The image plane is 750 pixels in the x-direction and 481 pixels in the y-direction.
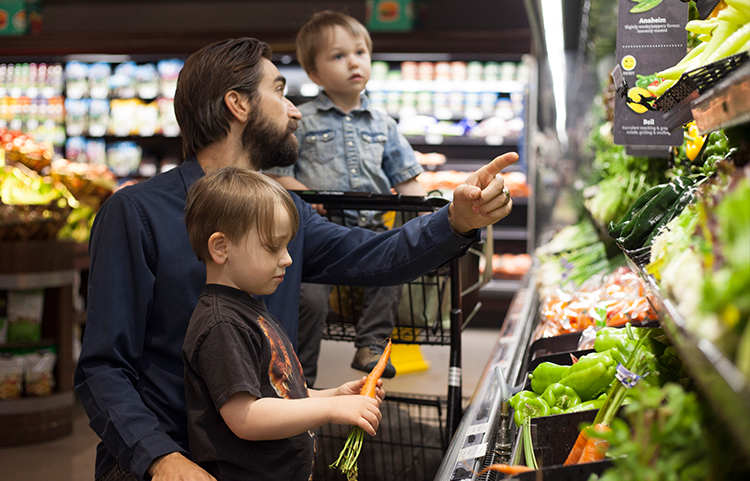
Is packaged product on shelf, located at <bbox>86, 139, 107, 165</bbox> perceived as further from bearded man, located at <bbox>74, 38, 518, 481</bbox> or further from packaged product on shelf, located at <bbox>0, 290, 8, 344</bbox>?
bearded man, located at <bbox>74, 38, 518, 481</bbox>

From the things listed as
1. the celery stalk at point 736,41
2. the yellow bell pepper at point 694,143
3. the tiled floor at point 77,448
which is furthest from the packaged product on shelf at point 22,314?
the celery stalk at point 736,41

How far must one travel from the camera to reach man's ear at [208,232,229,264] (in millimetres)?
1399

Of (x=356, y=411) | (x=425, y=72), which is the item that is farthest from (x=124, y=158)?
(x=356, y=411)

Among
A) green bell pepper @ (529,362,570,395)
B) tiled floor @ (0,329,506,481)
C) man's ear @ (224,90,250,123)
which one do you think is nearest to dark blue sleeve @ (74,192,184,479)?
man's ear @ (224,90,250,123)

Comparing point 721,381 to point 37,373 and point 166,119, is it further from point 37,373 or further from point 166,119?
point 166,119

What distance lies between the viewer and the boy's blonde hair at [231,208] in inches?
55.0

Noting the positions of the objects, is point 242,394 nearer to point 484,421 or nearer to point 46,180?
point 484,421

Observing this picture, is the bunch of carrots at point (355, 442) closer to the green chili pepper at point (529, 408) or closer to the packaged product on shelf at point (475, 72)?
the green chili pepper at point (529, 408)

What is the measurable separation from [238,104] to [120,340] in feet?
2.21

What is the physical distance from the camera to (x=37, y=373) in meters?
3.45

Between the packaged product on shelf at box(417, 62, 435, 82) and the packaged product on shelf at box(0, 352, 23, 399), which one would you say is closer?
the packaged product on shelf at box(0, 352, 23, 399)

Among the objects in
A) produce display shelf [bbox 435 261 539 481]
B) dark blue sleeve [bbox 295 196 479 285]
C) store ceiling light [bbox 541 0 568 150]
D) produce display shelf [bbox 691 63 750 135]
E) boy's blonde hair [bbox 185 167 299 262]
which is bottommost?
produce display shelf [bbox 435 261 539 481]

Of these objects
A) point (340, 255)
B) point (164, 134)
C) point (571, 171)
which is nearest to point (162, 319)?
point (340, 255)

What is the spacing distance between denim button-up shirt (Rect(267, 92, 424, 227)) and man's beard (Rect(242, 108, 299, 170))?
882 mm
